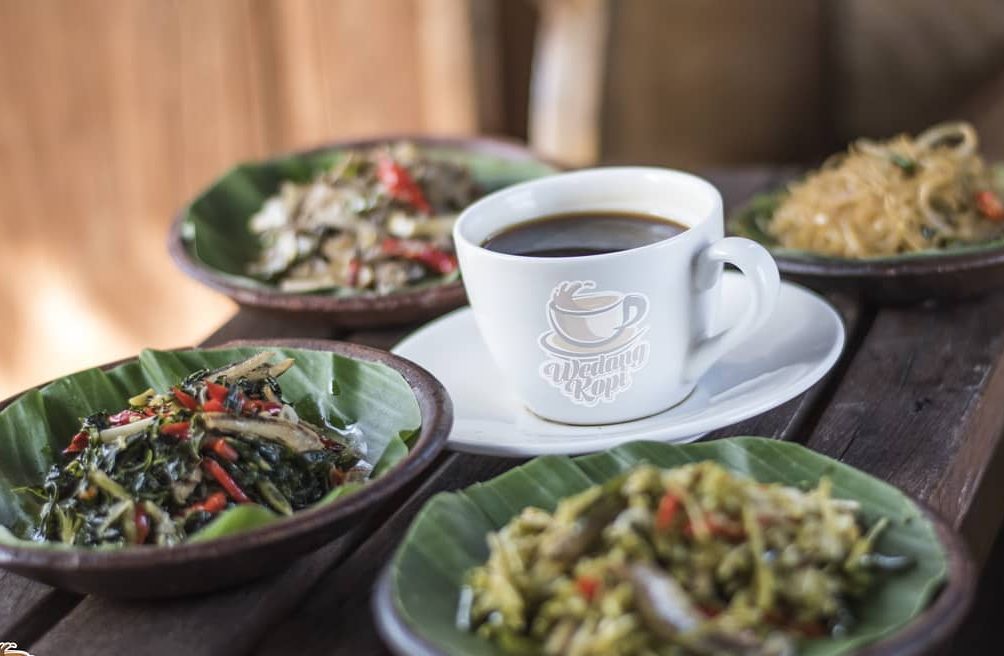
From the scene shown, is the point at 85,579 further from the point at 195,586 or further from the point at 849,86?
the point at 849,86

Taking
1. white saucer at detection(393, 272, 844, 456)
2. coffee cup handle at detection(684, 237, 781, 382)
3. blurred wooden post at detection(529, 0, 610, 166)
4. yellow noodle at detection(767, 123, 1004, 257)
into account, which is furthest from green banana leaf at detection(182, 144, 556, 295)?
blurred wooden post at detection(529, 0, 610, 166)

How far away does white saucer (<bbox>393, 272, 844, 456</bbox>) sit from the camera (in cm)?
130

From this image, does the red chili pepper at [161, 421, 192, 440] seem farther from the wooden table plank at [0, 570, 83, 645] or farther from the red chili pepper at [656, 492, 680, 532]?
the red chili pepper at [656, 492, 680, 532]

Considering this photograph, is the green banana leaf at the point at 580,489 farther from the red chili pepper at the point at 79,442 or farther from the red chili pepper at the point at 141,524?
the red chili pepper at the point at 79,442

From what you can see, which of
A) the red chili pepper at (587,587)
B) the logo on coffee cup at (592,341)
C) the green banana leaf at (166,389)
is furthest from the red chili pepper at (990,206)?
the red chili pepper at (587,587)

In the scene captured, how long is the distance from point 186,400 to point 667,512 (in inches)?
22.2

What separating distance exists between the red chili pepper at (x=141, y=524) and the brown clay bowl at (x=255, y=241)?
0.62 m

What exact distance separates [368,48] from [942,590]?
351 centimetres

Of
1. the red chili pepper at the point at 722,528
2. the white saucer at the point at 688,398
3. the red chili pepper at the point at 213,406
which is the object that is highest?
the red chili pepper at the point at 722,528

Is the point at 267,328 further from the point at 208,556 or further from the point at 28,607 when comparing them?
the point at 208,556

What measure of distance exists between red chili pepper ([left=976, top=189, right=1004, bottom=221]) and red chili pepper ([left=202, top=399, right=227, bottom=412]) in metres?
1.20

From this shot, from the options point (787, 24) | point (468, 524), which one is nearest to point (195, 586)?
point (468, 524)

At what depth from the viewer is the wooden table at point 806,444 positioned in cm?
111

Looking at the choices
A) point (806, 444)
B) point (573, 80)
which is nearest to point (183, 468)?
point (806, 444)
